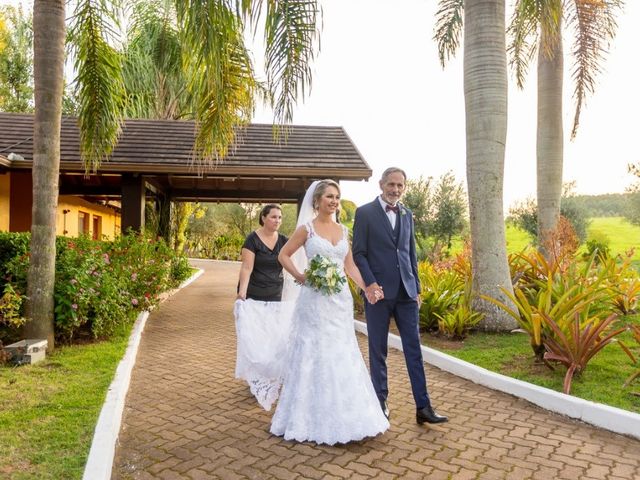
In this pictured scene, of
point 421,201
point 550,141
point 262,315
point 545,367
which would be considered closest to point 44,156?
point 262,315

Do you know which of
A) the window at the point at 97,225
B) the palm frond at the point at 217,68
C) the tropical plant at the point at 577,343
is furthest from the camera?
the window at the point at 97,225

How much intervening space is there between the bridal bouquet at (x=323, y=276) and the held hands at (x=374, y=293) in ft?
0.88

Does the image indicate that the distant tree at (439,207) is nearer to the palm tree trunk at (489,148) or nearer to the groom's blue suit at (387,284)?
the palm tree trunk at (489,148)

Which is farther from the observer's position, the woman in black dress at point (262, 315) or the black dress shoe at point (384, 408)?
the woman in black dress at point (262, 315)

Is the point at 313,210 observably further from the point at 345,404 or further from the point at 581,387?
the point at 581,387

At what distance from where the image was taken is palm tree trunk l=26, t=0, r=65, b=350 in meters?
6.67

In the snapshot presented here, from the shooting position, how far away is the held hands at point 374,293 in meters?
4.29

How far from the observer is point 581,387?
17.3ft

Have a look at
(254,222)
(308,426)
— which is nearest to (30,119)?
(308,426)

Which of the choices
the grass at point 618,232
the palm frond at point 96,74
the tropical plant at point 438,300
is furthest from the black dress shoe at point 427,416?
the grass at point 618,232

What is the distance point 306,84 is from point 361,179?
6133mm

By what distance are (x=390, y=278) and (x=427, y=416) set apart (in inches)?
49.4

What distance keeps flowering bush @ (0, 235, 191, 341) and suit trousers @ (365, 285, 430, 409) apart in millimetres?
4521

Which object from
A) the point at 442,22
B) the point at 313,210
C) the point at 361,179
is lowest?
the point at 313,210
